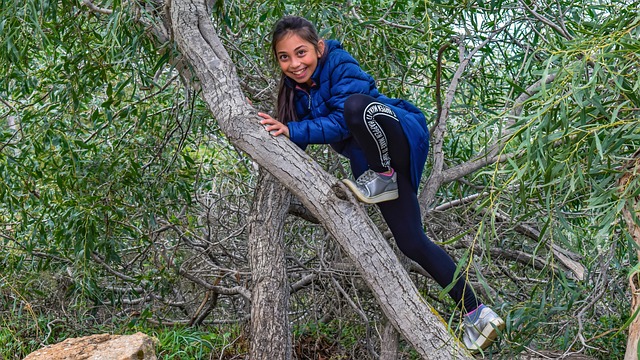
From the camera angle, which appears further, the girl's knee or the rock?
the rock

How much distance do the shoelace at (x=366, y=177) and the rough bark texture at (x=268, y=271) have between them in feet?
2.14

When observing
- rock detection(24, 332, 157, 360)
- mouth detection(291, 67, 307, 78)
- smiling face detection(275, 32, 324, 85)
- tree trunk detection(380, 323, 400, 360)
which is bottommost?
tree trunk detection(380, 323, 400, 360)

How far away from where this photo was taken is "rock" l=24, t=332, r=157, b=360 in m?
2.95

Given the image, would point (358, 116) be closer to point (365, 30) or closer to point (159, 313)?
point (365, 30)

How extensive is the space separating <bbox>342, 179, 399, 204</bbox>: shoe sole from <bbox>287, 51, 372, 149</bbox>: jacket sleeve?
198 mm

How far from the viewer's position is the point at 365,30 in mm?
3572

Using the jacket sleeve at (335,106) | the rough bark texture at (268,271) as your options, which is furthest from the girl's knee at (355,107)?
the rough bark texture at (268,271)

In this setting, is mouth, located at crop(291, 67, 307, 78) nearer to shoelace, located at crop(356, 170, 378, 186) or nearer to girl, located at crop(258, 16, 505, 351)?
girl, located at crop(258, 16, 505, 351)

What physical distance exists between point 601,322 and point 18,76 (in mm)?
3083

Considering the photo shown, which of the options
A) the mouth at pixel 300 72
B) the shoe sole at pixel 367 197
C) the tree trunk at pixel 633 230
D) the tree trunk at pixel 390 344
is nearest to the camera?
the tree trunk at pixel 633 230

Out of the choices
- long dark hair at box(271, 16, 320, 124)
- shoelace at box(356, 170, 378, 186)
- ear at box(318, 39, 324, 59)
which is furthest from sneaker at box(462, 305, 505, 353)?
ear at box(318, 39, 324, 59)

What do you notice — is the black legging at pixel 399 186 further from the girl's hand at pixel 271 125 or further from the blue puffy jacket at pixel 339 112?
the girl's hand at pixel 271 125

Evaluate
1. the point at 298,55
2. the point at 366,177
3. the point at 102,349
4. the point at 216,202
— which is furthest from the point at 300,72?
the point at 216,202

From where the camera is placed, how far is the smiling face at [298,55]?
2975 millimetres
